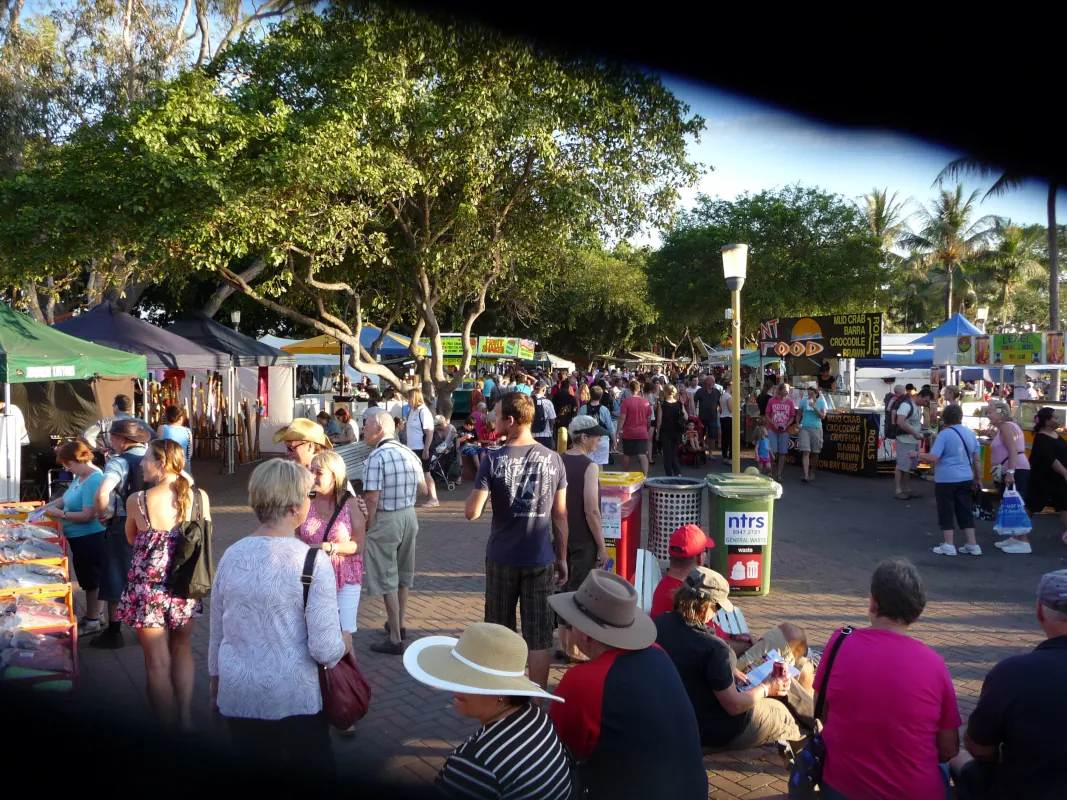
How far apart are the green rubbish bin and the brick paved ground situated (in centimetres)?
21

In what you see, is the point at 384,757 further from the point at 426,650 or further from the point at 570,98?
the point at 570,98

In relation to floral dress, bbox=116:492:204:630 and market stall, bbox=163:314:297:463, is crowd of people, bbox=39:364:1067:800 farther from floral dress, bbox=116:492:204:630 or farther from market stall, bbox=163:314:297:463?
market stall, bbox=163:314:297:463

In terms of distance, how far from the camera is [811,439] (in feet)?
46.2

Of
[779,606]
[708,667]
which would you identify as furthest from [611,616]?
[779,606]

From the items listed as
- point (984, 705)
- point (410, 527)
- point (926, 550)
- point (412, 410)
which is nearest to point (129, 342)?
point (412, 410)

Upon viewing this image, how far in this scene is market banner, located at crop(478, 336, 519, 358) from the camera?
22609 millimetres

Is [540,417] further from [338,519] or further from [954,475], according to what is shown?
[338,519]

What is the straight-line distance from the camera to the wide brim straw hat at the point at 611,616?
2871 millimetres

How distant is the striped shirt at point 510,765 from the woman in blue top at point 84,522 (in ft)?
13.7

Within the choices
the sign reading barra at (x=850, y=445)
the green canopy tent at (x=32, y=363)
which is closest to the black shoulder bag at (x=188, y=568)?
the green canopy tent at (x=32, y=363)

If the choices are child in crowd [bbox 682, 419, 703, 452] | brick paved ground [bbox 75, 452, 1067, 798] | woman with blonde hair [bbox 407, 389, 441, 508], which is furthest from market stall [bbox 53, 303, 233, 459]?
child in crowd [bbox 682, 419, 703, 452]

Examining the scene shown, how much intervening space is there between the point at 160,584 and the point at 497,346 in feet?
61.9

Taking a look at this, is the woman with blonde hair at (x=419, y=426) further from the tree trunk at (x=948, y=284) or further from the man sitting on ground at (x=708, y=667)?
the tree trunk at (x=948, y=284)

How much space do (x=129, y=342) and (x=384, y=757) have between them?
10.8 m
